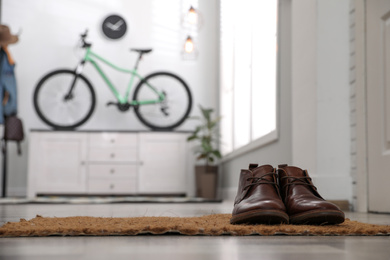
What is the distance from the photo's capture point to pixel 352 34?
2465 millimetres

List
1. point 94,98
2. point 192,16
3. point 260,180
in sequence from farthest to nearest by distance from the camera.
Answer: point 94,98 → point 192,16 → point 260,180

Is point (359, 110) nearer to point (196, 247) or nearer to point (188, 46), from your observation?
point (196, 247)

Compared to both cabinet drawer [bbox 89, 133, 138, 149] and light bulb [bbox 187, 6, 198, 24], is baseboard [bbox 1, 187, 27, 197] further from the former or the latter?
light bulb [bbox 187, 6, 198, 24]

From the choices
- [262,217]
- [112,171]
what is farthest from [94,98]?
[262,217]

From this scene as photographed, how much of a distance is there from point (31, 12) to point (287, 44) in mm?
4116

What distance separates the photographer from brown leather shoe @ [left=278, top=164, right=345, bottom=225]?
1.24 m

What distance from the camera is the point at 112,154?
5.49m

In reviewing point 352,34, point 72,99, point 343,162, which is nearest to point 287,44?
point 352,34

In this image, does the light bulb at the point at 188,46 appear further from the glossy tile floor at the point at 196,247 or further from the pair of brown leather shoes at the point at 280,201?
the glossy tile floor at the point at 196,247

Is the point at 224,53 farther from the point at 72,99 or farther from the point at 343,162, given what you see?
the point at 343,162

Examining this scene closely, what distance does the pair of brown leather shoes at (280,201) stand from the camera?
1.23 metres

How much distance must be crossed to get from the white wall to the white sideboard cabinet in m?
0.60

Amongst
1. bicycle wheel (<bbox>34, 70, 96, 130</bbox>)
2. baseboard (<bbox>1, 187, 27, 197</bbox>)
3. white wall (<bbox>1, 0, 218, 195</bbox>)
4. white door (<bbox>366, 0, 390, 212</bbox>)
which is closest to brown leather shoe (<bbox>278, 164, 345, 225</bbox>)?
white door (<bbox>366, 0, 390, 212</bbox>)

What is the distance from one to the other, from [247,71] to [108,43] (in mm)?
2418
